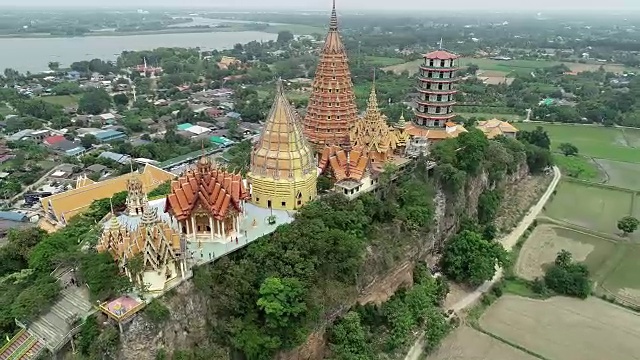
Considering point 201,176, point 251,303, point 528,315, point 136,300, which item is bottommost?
point 528,315

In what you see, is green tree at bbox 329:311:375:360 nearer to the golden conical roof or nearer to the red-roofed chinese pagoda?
the golden conical roof

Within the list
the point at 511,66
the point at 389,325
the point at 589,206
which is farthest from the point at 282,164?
the point at 511,66

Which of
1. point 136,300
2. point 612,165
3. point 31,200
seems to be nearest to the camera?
point 136,300

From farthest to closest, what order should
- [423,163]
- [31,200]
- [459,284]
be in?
[31,200] → [423,163] → [459,284]

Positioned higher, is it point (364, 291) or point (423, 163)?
point (423, 163)

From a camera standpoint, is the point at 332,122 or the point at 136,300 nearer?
the point at 136,300

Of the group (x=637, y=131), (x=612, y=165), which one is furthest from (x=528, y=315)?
(x=637, y=131)

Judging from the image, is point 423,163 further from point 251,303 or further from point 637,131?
point 637,131
